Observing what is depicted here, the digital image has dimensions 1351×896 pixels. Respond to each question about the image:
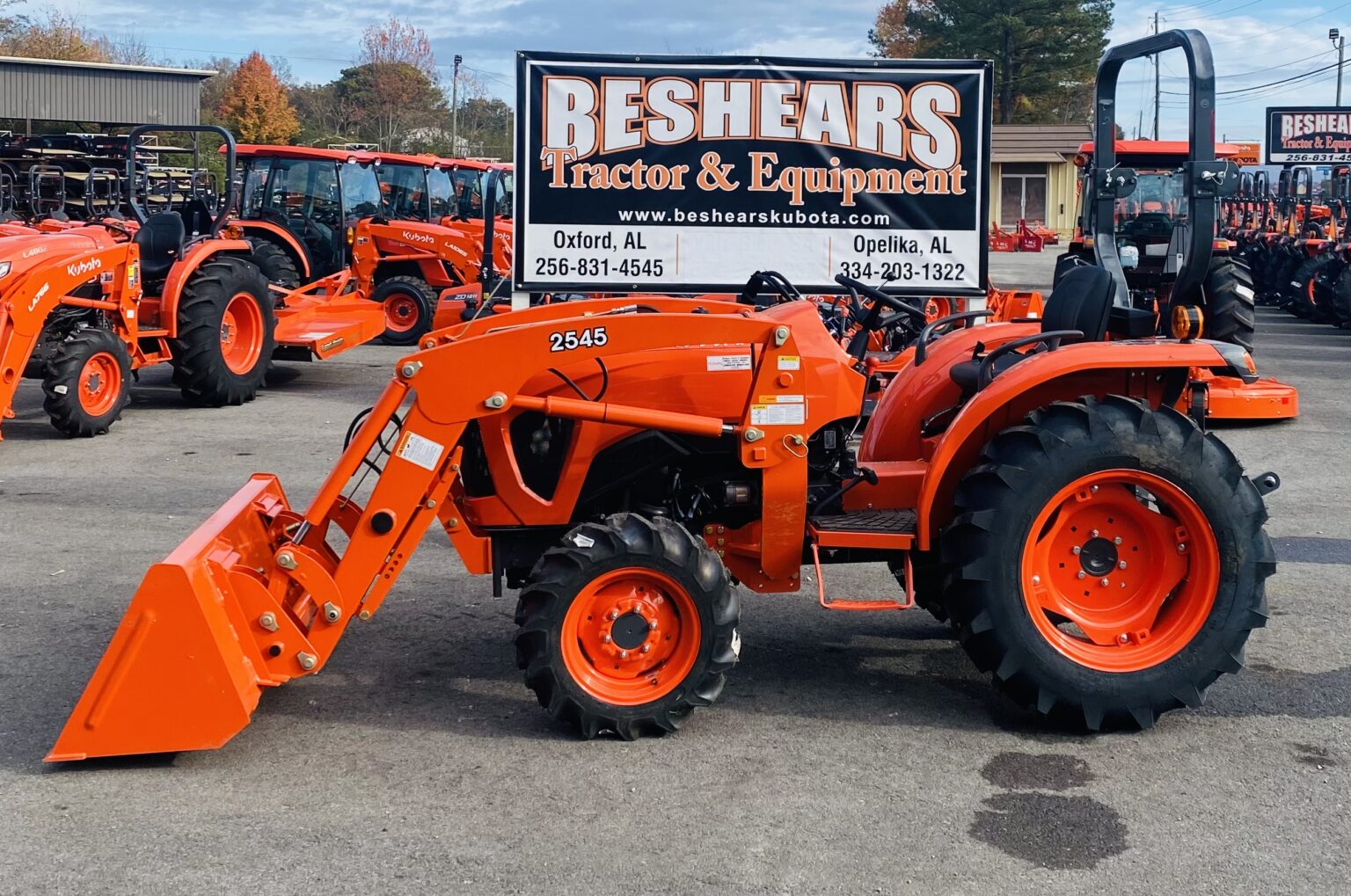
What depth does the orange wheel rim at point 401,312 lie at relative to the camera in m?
16.9

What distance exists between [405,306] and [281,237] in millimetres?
1629

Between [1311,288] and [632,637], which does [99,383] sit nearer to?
[632,637]

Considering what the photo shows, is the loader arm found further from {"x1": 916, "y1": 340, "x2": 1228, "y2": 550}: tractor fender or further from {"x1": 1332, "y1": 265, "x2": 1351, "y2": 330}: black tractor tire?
{"x1": 1332, "y1": 265, "x2": 1351, "y2": 330}: black tractor tire

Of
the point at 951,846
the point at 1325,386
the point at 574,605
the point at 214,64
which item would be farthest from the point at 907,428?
the point at 214,64

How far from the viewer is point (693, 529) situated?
16.3ft

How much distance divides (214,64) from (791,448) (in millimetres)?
62648

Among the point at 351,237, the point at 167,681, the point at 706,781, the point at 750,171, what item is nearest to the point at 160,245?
the point at 351,237

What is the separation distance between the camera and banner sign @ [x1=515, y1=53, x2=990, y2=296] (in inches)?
395

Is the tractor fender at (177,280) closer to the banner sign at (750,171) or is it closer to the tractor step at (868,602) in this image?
the banner sign at (750,171)

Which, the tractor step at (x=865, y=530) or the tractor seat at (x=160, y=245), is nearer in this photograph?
the tractor step at (x=865, y=530)

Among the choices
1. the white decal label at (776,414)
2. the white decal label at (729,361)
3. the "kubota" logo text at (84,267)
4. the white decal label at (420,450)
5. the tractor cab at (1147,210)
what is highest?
the tractor cab at (1147,210)

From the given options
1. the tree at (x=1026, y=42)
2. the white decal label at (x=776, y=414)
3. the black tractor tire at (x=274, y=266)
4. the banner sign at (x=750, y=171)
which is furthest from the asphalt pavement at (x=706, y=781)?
the tree at (x=1026, y=42)

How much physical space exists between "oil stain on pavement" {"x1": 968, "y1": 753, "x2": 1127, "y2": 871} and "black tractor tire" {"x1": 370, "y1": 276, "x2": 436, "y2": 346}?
13182 mm

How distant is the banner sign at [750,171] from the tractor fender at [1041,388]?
5215 mm
